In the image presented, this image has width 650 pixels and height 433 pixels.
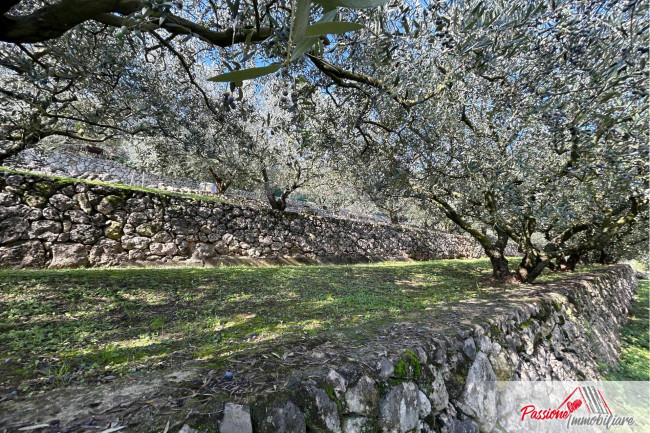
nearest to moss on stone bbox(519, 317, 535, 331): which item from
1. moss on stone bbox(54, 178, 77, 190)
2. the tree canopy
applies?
the tree canopy

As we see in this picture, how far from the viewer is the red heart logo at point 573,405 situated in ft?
11.3

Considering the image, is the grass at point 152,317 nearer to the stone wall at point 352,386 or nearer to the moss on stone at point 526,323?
the stone wall at point 352,386

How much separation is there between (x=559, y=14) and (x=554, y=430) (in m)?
4.25

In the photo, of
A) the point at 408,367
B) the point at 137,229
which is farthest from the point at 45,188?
the point at 408,367

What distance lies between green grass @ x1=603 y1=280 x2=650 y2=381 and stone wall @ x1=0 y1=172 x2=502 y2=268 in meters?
7.79

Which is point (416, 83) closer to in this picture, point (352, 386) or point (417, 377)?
point (417, 377)

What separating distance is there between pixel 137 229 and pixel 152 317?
4515mm

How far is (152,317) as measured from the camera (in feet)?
10.9

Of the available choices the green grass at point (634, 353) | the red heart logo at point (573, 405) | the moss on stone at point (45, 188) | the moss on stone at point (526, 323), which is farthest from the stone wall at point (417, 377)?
the moss on stone at point (45, 188)

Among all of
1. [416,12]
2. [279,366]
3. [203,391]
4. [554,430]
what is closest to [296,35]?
[203,391]

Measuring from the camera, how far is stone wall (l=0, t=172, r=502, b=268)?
562 centimetres

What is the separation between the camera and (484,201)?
5938mm

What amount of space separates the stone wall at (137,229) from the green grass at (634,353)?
307 inches

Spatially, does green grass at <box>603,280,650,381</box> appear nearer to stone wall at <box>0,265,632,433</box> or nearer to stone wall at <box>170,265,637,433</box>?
stone wall at <box>170,265,637,433</box>
